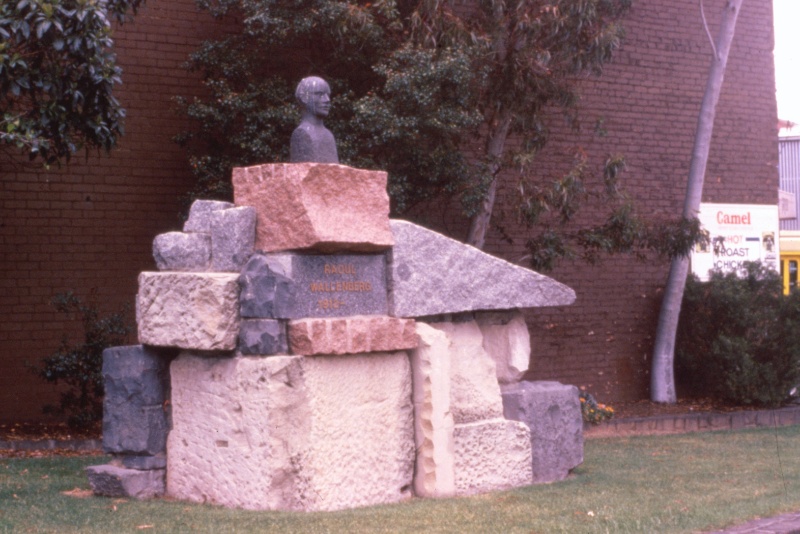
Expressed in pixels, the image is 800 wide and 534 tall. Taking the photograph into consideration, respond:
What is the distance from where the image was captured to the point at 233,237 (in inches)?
301

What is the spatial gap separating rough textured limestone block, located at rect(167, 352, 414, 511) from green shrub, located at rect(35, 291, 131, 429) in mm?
3466

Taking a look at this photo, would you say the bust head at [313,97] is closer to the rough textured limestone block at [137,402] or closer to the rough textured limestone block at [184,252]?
the rough textured limestone block at [184,252]

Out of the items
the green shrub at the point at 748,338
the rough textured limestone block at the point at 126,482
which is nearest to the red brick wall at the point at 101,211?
the rough textured limestone block at the point at 126,482

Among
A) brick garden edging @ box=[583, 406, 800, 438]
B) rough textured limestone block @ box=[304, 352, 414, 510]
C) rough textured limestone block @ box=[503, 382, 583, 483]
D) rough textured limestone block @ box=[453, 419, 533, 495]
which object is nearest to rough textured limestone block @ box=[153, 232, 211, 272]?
rough textured limestone block @ box=[304, 352, 414, 510]

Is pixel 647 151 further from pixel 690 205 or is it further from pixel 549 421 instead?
pixel 549 421

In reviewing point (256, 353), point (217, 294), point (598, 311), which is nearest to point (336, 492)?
point (256, 353)

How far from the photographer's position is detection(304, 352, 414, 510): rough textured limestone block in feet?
24.5

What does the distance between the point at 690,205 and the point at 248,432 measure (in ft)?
28.7

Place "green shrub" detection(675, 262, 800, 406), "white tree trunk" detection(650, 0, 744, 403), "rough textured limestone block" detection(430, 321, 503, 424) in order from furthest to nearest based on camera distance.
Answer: "white tree trunk" detection(650, 0, 744, 403) < "green shrub" detection(675, 262, 800, 406) < "rough textured limestone block" detection(430, 321, 503, 424)

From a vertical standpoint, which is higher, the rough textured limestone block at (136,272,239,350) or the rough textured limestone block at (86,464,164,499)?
the rough textured limestone block at (136,272,239,350)

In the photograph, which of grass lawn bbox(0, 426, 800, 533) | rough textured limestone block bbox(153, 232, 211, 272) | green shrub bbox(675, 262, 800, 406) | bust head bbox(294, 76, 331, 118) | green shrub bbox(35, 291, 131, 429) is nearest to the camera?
grass lawn bbox(0, 426, 800, 533)

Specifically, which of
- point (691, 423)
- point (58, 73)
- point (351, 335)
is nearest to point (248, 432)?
point (351, 335)

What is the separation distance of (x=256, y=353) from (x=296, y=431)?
22.4 inches

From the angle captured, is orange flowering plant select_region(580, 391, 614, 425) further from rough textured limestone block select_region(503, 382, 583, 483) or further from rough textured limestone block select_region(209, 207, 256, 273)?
rough textured limestone block select_region(209, 207, 256, 273)
